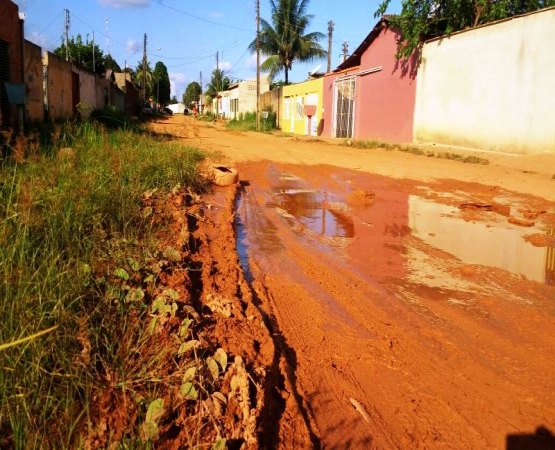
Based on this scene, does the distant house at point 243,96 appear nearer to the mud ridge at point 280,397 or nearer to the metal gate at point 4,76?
the metal gate at point 4,76

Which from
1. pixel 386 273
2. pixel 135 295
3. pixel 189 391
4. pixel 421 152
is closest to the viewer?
pixel 189 391

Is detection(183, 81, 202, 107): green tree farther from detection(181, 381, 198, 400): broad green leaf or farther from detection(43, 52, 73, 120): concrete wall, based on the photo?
detection(181, 381, 198, 400): broad green leaf

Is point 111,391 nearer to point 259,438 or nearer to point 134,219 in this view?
point 259,438

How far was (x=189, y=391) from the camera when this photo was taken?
90.6 inches

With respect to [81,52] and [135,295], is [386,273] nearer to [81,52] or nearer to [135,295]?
[135,295]

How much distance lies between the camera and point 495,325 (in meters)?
3.88

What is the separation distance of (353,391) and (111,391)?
4.51ft

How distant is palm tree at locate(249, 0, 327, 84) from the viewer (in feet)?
124

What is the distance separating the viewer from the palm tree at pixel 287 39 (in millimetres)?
37719

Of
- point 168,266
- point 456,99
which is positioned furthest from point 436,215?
point 456,99

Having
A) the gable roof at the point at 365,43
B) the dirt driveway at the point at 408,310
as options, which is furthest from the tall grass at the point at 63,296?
the gable roof at the point at 365,43

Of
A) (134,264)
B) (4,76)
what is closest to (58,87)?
(4,76)

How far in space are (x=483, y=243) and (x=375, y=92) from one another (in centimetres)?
1782

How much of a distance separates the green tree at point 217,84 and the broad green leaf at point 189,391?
237ft
